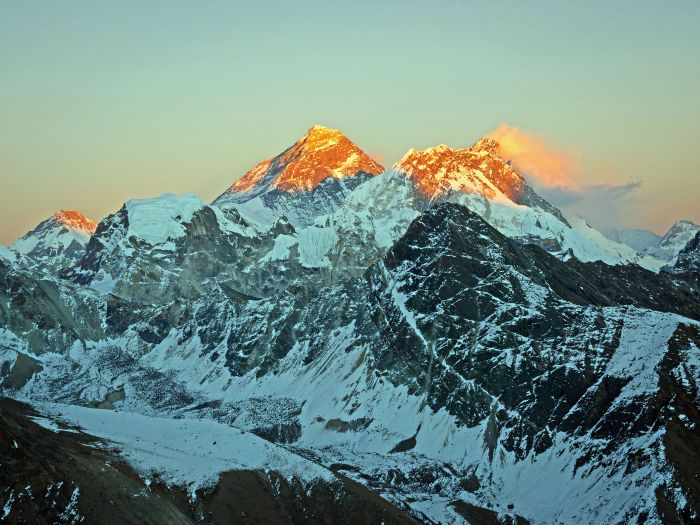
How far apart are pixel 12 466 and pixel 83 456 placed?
80.5ft

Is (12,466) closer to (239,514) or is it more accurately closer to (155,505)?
(155,505)

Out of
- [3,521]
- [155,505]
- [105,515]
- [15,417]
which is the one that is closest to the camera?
[3,521]

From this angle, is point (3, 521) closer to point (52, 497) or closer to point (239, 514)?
point (52, 497)

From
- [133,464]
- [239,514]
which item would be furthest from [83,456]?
[239,514]

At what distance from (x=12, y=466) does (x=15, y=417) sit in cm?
3390

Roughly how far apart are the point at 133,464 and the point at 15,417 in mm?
23139

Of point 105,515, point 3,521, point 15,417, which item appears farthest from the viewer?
point 15,417

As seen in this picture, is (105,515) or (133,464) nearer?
(105,515)

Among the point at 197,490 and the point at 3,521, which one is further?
the point at 197,490

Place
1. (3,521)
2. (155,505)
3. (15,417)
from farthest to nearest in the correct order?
(15,417)
(155,505)
(3,521)

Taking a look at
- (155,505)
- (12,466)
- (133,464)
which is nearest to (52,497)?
(12,466)

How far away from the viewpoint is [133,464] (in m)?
199

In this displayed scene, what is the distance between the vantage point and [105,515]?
551 ft

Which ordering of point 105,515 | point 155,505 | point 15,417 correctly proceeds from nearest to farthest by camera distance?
point 105,515, point 155,505, point 15,417
